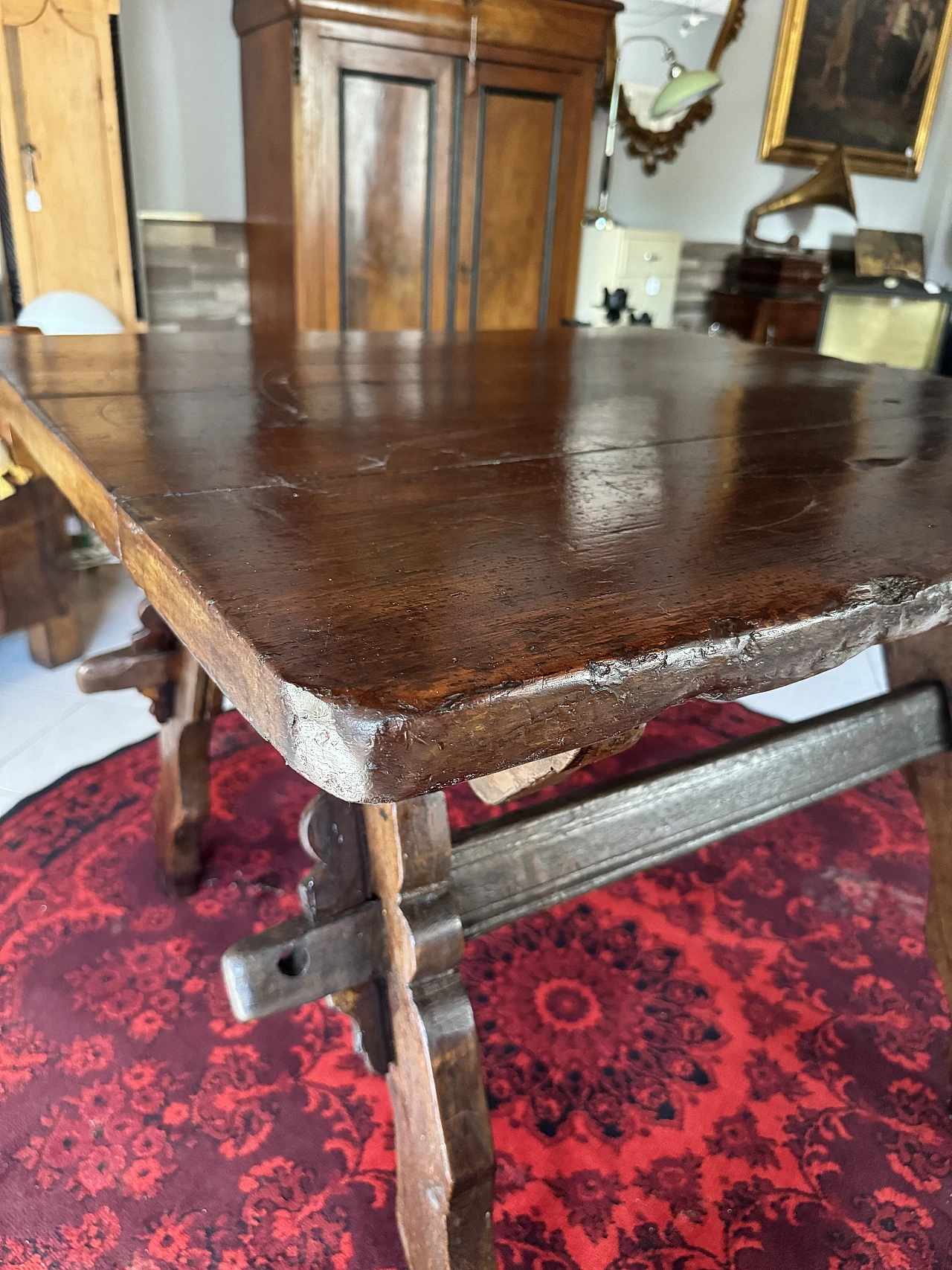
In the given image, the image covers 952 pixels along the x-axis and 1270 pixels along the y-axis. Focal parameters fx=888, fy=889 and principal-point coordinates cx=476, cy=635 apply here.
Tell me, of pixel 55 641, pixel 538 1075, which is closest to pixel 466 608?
pixel 538 1075

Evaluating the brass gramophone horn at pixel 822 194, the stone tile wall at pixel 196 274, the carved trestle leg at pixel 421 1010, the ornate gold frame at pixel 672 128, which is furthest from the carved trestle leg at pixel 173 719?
the brass gramophone horn at pixel 822 194

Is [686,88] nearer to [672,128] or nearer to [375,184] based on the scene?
[672,128]

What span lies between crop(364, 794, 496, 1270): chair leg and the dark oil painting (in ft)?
16.3

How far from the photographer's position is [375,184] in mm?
2922

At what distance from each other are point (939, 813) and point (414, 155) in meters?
2.69

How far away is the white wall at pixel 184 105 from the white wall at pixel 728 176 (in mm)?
1651

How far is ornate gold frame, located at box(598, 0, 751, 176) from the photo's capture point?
408 centimetres

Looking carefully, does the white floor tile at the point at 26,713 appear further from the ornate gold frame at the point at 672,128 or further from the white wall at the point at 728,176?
the ornate gold frame at the point at 672,128

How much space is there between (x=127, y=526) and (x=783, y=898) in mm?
1258

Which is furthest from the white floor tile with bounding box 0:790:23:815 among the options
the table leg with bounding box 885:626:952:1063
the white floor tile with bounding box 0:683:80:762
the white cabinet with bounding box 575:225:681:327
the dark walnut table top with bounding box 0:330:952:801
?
the white cabinet with bounding box 575:225:681:327

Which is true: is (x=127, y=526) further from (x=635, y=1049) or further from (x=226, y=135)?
(x=226, y=135)

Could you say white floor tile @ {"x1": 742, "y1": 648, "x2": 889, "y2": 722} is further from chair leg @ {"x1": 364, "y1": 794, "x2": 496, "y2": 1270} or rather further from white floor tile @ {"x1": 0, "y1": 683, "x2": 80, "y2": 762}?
white floor tile @ {"x1": 0, "y1": 683, "x2": 80, "y2": 762}

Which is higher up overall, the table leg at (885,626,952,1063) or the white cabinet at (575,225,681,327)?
the white cabinet at (575,225,681,327)

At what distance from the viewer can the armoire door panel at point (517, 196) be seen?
3043mm
